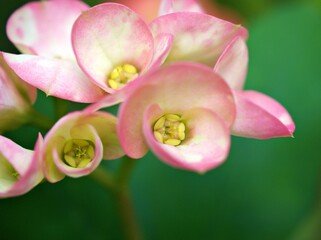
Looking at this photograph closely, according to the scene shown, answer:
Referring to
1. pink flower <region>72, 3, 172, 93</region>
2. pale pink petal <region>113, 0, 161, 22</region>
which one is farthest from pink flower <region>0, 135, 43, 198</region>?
pale pink petal <region>113, 0, 161, 22</region>

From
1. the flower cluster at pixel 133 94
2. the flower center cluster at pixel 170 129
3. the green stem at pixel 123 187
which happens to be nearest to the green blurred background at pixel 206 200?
the green stem at pixel 123 187

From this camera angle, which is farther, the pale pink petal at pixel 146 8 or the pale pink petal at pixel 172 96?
the pale pink petal at pixel 146 8

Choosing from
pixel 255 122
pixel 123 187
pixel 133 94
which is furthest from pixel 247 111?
pixel 123 187

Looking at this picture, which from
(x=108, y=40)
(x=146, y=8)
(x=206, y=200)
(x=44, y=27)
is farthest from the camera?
(x=146, y=8)

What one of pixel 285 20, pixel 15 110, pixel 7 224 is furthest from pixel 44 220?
pixel 285 20

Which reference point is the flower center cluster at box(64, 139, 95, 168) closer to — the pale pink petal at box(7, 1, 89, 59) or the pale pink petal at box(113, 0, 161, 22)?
the pale pink petal at box(7, 1, 89, 59)

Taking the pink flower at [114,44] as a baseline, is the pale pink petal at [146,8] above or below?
below

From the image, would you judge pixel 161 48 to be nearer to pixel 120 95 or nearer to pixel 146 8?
pixel 120 95

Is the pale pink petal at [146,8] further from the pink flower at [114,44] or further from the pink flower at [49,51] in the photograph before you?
the pink flower at [114,44]

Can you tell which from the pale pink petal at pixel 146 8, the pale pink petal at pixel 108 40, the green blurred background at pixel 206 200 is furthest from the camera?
the pale pink petal at pixel 146 8
